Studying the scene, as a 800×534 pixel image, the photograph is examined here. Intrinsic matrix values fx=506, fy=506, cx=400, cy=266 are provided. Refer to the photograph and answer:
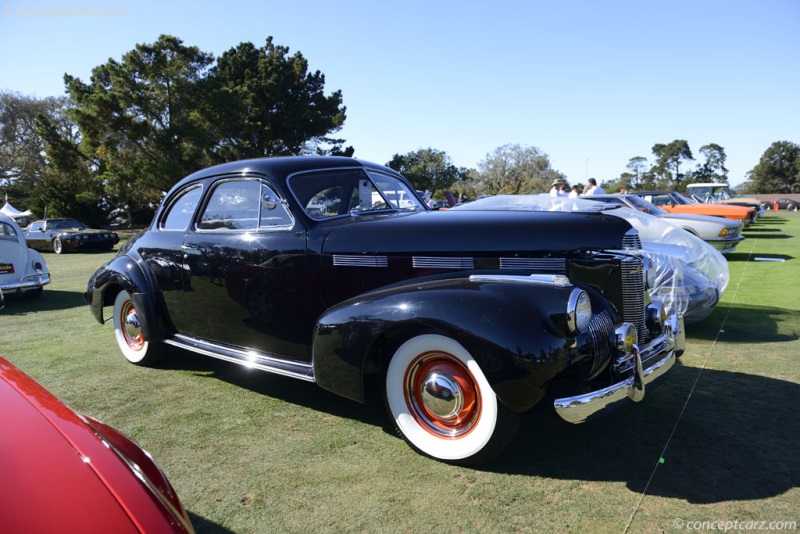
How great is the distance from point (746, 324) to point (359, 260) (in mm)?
4616

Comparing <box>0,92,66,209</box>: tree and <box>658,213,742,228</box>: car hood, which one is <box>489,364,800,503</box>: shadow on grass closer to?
<box>658,213,742,228</box>: car hood

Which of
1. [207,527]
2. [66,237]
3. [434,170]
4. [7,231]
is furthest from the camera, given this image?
[434,170]

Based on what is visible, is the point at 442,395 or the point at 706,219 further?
the point at 706,219

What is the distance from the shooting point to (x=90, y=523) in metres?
1.21

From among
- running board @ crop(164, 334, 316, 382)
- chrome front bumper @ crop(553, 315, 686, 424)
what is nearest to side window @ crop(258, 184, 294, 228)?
running board @ crop(164, 334, 316, 382)

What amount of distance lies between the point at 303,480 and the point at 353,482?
259 millimetres

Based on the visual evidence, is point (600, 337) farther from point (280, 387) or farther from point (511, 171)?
point (511, 171)

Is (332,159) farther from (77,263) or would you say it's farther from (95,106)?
(95,106)

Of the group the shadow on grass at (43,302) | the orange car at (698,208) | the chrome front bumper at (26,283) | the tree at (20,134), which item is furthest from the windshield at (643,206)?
the tree at (20,134)

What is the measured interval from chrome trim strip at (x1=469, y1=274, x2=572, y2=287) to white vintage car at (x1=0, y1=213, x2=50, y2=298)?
26.8ft

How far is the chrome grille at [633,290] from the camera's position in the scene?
2.99m

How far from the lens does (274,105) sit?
31844 mm

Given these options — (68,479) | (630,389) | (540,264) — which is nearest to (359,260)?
(540,264)

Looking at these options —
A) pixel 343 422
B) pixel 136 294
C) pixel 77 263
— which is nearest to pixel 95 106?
pixel 77 263
